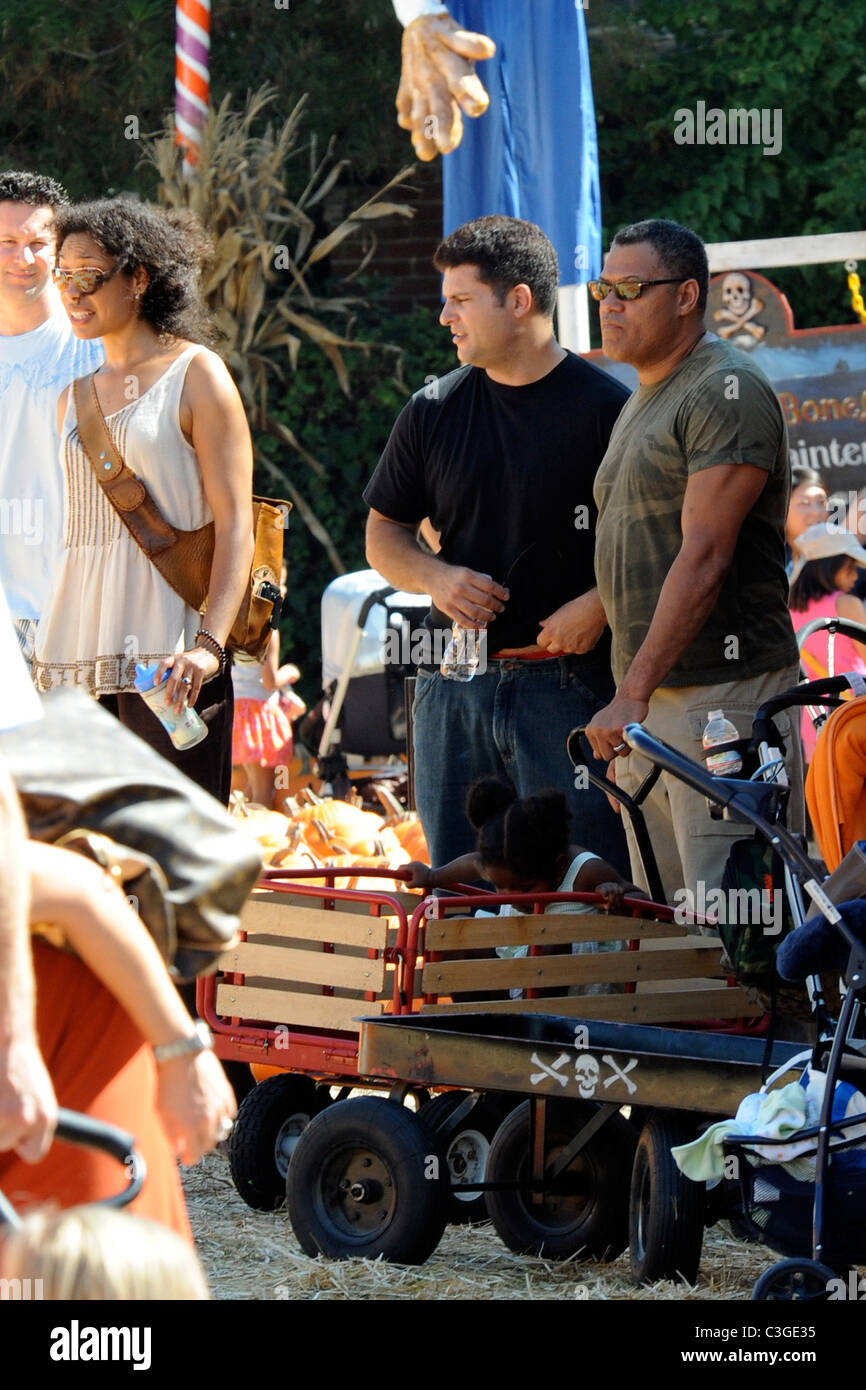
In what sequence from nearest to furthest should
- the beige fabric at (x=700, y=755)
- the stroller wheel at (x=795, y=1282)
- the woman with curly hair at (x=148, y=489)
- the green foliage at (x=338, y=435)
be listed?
the stroller wheel at (x=795, y=1282) → the beige fabric at (x=700, y=755) → the woman with curly hair at (x=148, y=489) → the green foliage at (x=338, y=435)

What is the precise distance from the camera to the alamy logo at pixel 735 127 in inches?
494

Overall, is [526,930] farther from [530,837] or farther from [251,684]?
[251,684]

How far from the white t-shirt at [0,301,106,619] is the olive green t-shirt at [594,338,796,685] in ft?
4.46

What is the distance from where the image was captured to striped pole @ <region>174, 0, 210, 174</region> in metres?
11.0

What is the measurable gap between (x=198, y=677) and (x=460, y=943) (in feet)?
2.84

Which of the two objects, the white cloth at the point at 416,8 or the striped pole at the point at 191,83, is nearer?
the white cloth at the point at 416,8

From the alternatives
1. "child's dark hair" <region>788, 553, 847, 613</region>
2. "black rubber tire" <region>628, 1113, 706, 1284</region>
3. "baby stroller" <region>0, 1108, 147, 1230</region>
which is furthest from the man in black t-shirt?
"baby stroller" <region>0, 1108, 147, 1230</region>

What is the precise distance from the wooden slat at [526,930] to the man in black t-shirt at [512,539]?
0.78m

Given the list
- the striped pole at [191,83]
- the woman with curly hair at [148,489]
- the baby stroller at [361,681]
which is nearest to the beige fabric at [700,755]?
the woman with curly hair at [148,489]

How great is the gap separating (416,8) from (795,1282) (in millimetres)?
5443

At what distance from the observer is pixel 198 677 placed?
446 centimetres

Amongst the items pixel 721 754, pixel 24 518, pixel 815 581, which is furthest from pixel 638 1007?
pixel 815 581
